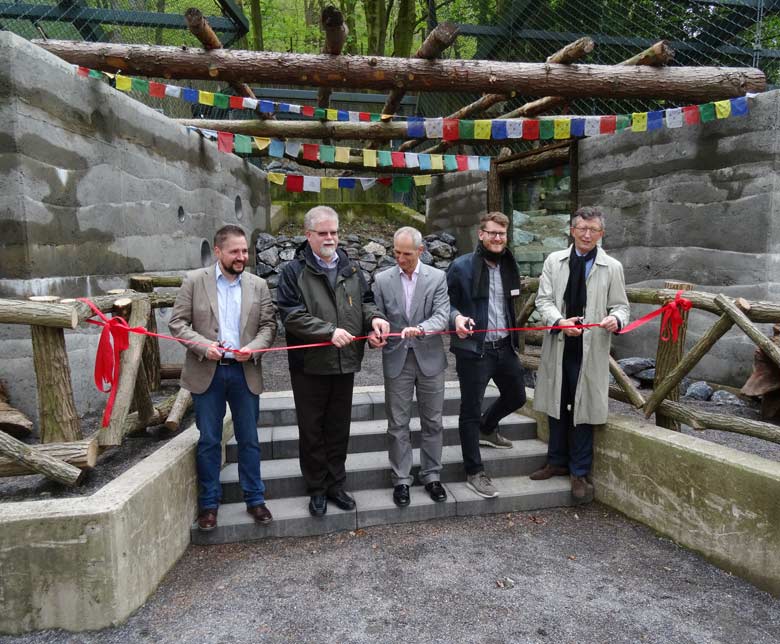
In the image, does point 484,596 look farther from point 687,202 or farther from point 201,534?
point 687,202

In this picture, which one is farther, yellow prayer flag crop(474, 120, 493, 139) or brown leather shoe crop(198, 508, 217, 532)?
yellow prayer flag crop(474, 120, 493, 139)

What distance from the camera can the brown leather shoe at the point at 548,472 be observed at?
4.04 m

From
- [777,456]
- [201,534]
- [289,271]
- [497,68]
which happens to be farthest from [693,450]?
[497,68]

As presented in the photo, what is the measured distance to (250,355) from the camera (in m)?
3.20

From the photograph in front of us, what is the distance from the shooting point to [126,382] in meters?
3.61

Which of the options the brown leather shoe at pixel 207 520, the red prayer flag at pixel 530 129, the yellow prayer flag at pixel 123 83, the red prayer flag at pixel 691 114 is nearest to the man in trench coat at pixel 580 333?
the brown leather shoe at pixel 207 520

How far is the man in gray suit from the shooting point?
355 centimetres

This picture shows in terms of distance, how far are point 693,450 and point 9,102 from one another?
5060 mm

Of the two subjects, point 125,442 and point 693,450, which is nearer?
point 693,450

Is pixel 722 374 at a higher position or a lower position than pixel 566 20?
lower

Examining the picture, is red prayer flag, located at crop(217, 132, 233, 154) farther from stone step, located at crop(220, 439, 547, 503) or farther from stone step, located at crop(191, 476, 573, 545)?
stone step, located at crop(191, 476, 573, 545)

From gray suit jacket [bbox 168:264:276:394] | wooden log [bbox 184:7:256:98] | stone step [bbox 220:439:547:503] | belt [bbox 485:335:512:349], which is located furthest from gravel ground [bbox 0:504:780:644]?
wooden log [bbox 184:7:256:98]

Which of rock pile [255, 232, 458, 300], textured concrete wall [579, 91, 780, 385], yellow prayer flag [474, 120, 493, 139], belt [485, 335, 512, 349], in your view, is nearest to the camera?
belt [485, 335, 512, 349]

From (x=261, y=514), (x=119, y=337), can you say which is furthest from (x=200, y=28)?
(x=261, y=514)
